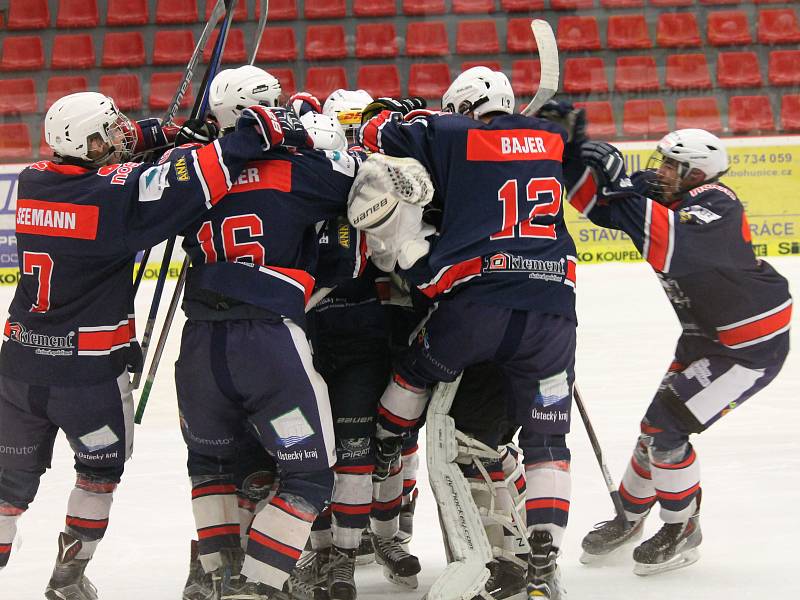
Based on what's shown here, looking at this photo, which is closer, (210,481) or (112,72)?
(210,481)

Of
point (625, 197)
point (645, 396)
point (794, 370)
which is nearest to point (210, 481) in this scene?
point (625, 197)

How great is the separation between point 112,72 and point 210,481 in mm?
7489

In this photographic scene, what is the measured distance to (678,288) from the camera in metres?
3.14

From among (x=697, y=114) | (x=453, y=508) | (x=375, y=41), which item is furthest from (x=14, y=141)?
(x=453, y=508)

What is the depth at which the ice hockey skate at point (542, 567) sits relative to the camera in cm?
266

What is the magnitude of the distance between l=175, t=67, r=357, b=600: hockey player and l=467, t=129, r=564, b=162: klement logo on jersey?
360mm

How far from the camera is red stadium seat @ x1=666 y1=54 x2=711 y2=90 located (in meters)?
9.30

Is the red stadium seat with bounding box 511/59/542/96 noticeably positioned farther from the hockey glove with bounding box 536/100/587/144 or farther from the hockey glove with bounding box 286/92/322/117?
the hockey glove with bounding box 536/100/587/144

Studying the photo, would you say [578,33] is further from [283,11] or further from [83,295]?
[83,295]

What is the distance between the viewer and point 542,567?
2668 millimetres

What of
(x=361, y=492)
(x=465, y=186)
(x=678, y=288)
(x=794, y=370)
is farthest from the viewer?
(x=794, y=370)

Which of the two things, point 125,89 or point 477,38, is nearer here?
point 125,89

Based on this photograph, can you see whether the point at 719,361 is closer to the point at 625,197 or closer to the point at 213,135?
the point at 625,197

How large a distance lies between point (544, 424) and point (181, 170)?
114 cm
